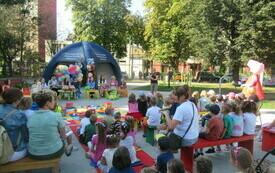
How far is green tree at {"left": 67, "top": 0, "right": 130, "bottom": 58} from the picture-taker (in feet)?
97.5

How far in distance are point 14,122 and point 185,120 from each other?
287cm

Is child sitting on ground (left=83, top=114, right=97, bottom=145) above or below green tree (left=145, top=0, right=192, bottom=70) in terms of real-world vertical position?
below

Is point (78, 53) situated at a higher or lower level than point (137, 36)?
lower

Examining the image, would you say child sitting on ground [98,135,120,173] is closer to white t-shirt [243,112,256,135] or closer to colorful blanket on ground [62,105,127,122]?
white t-shirt [243,112,256,135]

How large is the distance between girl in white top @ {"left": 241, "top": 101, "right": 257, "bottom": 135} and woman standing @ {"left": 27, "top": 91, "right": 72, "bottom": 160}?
13.2 feet

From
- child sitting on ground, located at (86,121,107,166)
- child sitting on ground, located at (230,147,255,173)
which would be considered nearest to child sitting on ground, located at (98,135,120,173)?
child sitting on ground, located at (86,121,107,166)

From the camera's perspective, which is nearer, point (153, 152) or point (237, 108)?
point (237, 108)

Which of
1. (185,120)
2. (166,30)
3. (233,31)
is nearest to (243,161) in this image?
(185,120)

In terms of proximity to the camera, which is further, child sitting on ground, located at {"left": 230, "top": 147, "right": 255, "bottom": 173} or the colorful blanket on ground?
the colorful blanket on ground

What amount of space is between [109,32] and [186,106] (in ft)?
92.7

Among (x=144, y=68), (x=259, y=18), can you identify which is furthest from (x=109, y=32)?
(x=259, y=18)

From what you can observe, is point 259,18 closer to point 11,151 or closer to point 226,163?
point 226,163

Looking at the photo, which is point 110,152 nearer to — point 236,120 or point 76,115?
point 236,120

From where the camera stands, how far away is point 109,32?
31.0 meters
